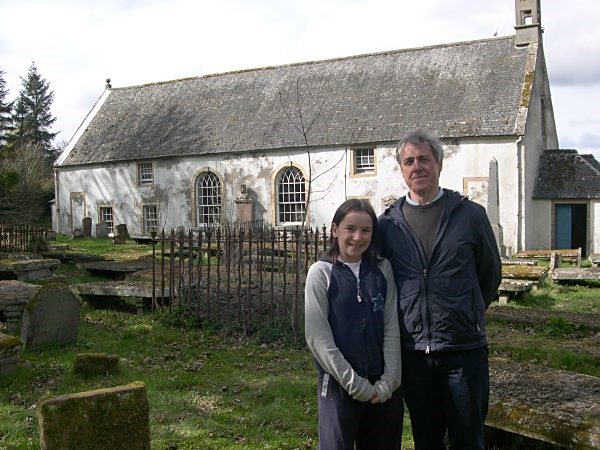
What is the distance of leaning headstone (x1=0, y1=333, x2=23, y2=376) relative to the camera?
21.7ft

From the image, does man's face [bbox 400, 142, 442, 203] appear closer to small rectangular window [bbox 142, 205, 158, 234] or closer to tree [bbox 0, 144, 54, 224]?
tree [bbox 0, 144, 54, 224]

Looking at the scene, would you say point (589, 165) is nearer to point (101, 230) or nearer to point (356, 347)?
point (356, 347)

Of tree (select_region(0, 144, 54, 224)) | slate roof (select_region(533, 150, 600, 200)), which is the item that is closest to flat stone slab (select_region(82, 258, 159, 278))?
tree (select_region(0, 144, 54, 224))

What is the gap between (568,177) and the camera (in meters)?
22.1

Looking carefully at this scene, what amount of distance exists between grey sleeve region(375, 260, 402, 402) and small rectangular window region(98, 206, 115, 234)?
28.4m

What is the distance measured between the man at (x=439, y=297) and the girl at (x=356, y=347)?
0.36 feet

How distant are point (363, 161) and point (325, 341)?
21.2m

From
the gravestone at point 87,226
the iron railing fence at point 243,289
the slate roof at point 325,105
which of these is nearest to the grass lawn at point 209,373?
the iron railing fence at point 243,289

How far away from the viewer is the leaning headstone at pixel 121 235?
84.9 ft

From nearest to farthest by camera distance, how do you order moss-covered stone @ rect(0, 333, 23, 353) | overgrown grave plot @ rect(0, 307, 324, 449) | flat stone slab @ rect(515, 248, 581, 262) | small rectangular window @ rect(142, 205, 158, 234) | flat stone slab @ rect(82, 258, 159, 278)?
1. overgrown grave plot @ rect(0, 307, 324, 449)
2. moss-covered stone @ rect(0, 333, 23, 353)
3. flat stone slab @ rect(82, 258, 159, 278)
4. flat stone slab @ rect(515, 248, 581, 262)
5. small rectangular window @ rect(142, 205, 158, 234)

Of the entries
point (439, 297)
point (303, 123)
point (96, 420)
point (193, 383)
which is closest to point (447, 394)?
point (439, 297)

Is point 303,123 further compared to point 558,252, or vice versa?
point 303,123

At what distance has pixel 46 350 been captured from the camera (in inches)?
312

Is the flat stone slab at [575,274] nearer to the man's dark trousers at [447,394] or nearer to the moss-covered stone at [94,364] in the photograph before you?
the moss-covered stone at [94,364]
